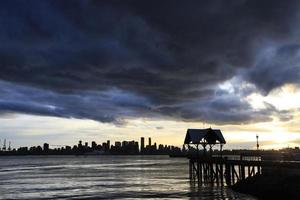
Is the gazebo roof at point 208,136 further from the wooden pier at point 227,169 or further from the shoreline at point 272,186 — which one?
the shoreline at point 272,186

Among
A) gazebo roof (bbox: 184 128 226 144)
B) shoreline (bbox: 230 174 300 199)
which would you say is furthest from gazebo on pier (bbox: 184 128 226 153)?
shoreline (bbox: 230 174 300 199)

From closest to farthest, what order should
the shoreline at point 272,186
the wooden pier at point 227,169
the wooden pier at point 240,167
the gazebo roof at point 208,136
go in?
the shoreline at point 272,186 < the wooden pier at point 240,167 < the wooden pier at point 227,169 < the gazebo roof at point 208,136

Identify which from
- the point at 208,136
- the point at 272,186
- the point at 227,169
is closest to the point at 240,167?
the point at 227,169

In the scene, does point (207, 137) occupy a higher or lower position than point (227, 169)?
higher

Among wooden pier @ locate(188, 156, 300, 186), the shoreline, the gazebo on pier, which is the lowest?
the shoreline

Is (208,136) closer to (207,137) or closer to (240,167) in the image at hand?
(207,137)

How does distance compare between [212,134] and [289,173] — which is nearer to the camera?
[289,173]

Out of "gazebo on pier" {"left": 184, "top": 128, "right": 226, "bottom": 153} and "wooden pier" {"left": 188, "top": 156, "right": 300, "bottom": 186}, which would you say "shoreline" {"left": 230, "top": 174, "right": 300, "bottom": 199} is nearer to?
"wooden pier" {"left": 188, "top": 156, "right": 300, "bottom": 186}

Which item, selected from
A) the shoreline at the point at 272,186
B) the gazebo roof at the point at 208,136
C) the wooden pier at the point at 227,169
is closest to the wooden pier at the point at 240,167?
the wooden pier at the point at 227,169

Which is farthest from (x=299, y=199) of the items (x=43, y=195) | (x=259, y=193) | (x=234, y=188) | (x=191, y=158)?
(x=191, y=158)

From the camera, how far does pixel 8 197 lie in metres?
48.9

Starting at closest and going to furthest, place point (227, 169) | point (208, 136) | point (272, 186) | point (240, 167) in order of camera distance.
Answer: point (272, 186)
point (240, 167)
point (227, 169)
point (208, 136)

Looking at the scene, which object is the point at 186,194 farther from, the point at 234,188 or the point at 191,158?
the point at 191,158

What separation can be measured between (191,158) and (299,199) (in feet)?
132
